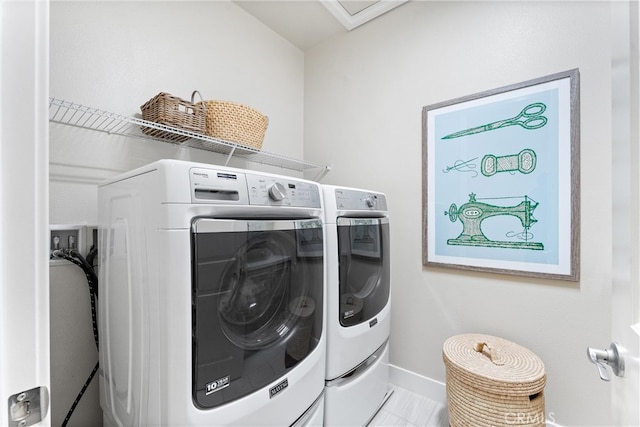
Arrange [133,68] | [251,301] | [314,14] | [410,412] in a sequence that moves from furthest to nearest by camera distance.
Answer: [314,14] → [410,412] → [133,68] → [251,301]

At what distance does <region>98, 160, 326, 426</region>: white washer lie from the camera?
743 millimetres

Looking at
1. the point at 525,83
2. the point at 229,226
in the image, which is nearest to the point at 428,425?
the point at 229,226

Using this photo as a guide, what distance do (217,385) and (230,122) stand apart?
1229mm

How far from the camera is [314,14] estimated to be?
80.4 inches

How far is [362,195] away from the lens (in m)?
1.49

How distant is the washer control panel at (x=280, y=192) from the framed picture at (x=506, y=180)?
101 cm

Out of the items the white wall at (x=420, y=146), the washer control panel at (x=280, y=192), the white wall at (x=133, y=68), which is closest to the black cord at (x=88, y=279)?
the white wall at (x=133, y=68)

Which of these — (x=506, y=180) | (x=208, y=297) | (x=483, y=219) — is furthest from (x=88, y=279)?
(x=506, y=180)

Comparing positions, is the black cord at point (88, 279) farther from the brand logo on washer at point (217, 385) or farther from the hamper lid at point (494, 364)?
the hamper lid at point (494, 364)

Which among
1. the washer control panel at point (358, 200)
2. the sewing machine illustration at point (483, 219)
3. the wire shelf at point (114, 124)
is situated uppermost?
the wire shelf at point (114, 124)

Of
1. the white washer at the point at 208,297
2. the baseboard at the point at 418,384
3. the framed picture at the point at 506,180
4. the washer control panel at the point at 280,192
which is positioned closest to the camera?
the white washer at the point at 208,297

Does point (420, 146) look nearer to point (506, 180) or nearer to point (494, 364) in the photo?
point (506, 180)

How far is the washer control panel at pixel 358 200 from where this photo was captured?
1.35 meters

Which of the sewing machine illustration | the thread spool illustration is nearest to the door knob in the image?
the sewing machine illustration
